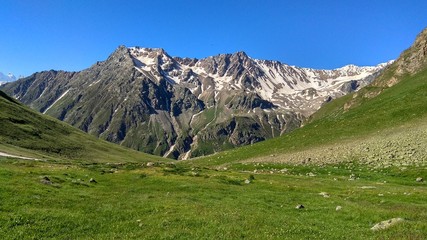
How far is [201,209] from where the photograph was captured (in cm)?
2655

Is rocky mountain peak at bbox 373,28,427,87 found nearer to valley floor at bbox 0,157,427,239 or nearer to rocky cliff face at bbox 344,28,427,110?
rocky cliff face at bbox 344,28,427,110

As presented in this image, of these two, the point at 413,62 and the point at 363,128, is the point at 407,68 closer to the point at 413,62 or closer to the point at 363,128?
the point at 413,62

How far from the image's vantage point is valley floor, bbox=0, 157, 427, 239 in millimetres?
20344

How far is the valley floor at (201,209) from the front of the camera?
20344mm

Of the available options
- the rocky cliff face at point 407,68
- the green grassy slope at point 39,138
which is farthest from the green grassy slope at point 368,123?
the green grassy slope at point 39,138

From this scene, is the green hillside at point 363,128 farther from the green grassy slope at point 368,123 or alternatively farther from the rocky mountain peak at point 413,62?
the rocky mountain peak at point 413,62

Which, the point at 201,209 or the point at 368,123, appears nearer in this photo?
the point at 201,209

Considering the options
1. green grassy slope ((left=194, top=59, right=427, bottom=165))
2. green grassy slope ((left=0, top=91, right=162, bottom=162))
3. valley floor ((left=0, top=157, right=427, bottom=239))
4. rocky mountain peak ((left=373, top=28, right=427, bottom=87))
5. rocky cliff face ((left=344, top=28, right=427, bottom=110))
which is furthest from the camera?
green grassy slope ((left=0, top=91, right=162, bottom=162))

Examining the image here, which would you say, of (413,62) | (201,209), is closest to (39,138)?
(201,209)

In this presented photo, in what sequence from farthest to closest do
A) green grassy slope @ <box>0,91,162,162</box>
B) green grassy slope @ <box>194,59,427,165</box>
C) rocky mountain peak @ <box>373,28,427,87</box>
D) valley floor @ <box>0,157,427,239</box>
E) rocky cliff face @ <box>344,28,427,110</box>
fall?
green grassy slope @ <box>0,91,162,162</box> < rocky cliff face @ <box>344,28,427,110</box> < rocky mountain peak @ <box>373,28,427,87</box> < green grassy slope @ <box>194,59,427,165</box> < valley floor @ <box>0,157,427,239</box>

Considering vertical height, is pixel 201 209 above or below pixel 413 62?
below

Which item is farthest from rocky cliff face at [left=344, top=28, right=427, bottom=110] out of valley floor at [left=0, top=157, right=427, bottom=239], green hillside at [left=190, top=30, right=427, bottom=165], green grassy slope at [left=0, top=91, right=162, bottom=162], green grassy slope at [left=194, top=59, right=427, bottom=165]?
green grassy slope at [left=0, top=91, right=162, bottom=162]

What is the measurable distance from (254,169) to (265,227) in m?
45.4

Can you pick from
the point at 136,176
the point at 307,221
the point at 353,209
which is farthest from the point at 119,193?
the point at 353,209
